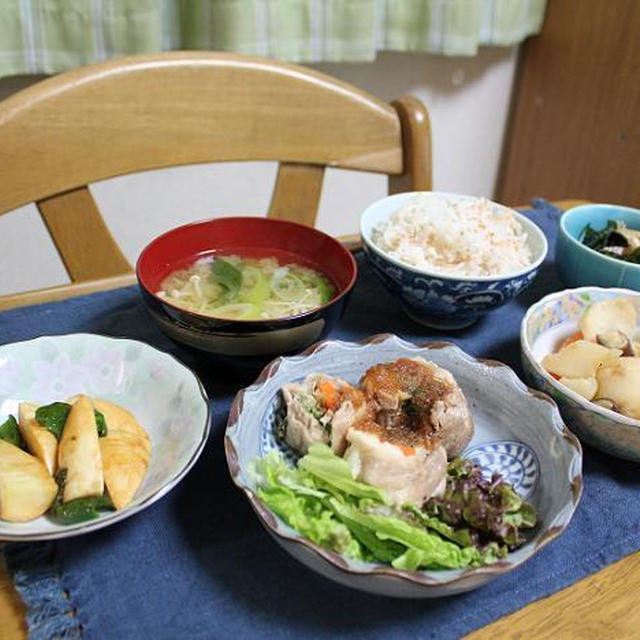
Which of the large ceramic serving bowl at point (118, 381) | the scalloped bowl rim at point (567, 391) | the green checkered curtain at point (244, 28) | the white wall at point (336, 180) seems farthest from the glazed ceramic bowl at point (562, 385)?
the white wall at point (336, 180)

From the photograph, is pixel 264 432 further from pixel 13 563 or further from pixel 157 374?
pixel 13 563

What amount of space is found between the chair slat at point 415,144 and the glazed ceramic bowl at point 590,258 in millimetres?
367

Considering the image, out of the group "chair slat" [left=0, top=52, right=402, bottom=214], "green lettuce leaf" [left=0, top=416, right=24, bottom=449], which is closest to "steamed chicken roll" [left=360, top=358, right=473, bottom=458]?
"green lettuce leaf" [left=0, top=416, right=24, bottom=449]

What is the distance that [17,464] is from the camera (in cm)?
66

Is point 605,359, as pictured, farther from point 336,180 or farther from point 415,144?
point 336,180

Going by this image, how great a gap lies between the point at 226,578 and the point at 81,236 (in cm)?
79

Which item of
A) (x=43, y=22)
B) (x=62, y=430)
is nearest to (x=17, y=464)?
(x=62, y=430)

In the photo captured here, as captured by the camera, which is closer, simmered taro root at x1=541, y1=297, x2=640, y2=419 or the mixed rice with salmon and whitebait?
simmered taro root at x1=541, y1=297, x2=640, y2=419

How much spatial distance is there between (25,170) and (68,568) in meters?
0.74

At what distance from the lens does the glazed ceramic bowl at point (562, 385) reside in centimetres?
77

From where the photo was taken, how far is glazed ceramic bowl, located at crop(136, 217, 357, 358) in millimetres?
825

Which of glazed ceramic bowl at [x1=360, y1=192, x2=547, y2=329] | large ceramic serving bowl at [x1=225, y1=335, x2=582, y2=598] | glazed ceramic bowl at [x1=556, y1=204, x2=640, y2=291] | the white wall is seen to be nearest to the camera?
large ceramic serving bowl at [x1=225, y1=335, x2=582, y2=598]

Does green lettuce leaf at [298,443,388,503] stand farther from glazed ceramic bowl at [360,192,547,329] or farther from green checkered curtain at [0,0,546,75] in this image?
green checkered curtain at [0,0,546,75]

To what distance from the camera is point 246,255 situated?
106cm
